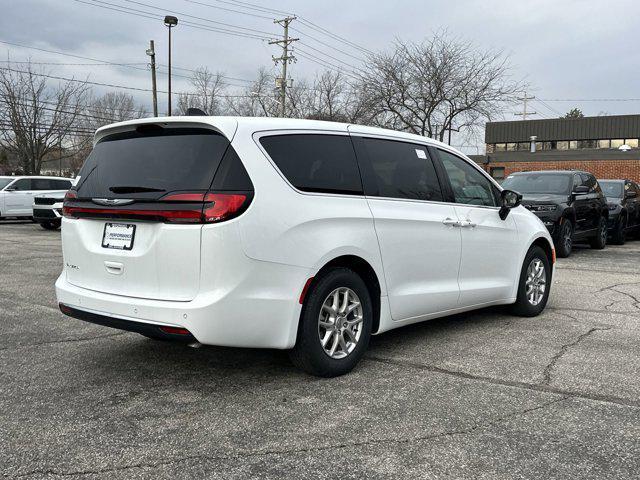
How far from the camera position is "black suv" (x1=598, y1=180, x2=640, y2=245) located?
14.7 metres

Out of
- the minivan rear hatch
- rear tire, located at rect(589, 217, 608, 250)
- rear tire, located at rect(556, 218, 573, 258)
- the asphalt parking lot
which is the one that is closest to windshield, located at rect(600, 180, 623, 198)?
rear tire, located at rect(589, 217, 608, 250)

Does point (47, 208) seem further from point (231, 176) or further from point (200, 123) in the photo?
point (231, 176)

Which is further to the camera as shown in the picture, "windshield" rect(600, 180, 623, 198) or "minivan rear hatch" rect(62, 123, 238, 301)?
"windshield" rect(600, 180, 623, 198)

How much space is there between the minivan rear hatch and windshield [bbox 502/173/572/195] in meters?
9.78

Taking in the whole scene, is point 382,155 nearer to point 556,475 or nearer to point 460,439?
point 460,439

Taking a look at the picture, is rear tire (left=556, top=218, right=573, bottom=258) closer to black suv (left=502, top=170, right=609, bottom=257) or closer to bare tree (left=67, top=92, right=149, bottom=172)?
black suv (left=502, top=170, right=609, bottom=257)

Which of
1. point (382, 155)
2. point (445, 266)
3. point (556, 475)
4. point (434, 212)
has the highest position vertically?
point (382, 155)

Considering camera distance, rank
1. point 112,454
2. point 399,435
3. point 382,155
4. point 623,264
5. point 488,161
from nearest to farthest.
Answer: point 112,454, point 399,435, point 382,155, point 623,264, point 488,161

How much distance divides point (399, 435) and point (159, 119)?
243cm

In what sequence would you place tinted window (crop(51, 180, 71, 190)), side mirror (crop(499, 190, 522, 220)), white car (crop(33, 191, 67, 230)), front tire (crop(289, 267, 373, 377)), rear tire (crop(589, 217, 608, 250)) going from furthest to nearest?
tinted window (crop(51, 180, 71, 190)) < white car (crop(33, 191, 67, 230)) < rear tire (crop(589, 217, 608, 250)) < side mirror (crop(499, 190, 522, 220)) < front tire (crop(289, 267, 373, 377))

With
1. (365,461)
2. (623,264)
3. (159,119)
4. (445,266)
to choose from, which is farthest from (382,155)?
(623,264)

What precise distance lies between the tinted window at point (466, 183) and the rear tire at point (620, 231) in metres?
10.5

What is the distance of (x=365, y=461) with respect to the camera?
296 centimetres

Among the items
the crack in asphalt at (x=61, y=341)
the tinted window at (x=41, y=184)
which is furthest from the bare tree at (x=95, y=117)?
the crack in asphalt at (x=61, y=341)
